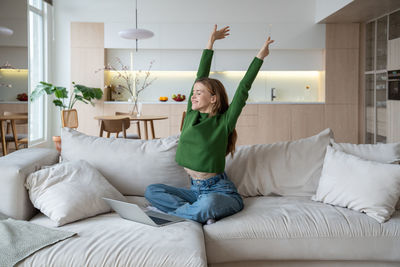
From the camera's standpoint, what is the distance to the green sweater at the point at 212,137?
2793 mm

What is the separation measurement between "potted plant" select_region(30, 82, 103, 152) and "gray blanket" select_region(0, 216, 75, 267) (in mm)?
5335

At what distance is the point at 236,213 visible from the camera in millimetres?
2643

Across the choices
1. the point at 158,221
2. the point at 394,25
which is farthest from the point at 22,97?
the point at 394,25

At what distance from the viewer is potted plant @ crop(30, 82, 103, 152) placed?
7359 millimetres

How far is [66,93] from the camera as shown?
7637 mm

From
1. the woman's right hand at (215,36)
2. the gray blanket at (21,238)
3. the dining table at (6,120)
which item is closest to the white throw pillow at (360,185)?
the woman's right hand at (215,36)

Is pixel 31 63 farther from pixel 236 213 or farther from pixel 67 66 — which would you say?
pixel 236 213

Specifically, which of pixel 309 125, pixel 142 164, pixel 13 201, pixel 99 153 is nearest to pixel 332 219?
pixel 142 164

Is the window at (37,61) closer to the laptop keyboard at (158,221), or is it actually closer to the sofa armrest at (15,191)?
the sofa armrest at (15,191)

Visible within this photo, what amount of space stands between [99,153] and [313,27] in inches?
250

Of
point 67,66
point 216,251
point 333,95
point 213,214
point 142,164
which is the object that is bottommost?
point 216,251

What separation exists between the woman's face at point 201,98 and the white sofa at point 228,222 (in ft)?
1.02

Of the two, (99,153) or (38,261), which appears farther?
(99,153)

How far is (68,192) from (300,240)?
1.28 m
